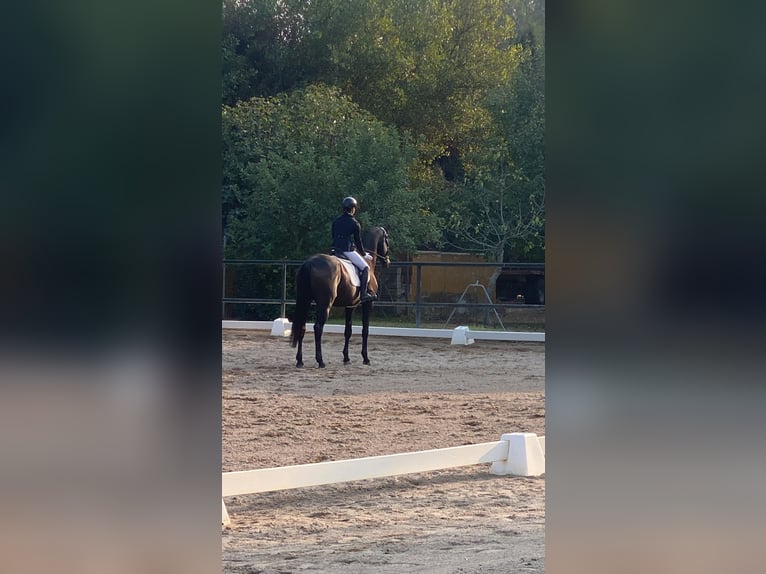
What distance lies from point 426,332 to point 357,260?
3.32 meters

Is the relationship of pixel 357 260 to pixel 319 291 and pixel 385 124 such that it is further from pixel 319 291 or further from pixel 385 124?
pixel 385 124

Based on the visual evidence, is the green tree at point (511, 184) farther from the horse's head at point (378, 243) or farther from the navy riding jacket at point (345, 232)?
the navy riding jacket at point (345, 232)

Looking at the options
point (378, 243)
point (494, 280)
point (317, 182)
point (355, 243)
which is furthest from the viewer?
point (317, 182)

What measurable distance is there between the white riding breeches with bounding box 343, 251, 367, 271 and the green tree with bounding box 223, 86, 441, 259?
8023mm

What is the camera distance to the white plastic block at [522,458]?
5906 mm

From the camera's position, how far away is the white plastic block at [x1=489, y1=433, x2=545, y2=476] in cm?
591

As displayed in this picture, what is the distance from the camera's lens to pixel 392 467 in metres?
5.41

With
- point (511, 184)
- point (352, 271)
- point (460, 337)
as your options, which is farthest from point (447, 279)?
point (352, 271)

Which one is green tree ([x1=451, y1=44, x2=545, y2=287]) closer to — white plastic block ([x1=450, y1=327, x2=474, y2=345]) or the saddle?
white plastic block ([x1=450, y1=327, x2=474, y2=345])
